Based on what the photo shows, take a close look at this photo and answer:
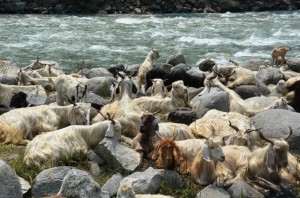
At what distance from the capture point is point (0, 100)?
40.1 ft

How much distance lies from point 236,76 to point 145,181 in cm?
833

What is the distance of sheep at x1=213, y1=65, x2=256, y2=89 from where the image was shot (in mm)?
14789

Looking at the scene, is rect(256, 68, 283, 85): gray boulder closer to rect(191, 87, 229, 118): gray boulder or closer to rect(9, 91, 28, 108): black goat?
rect(191, 87, 229, 118): gray boulder

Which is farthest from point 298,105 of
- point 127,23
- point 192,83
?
A: point 127,23

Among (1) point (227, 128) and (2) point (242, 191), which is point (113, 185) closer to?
(2) point (242, 191)

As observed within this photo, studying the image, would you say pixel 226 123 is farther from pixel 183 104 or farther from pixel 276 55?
pixel 276 55

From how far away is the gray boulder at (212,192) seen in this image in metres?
7.37

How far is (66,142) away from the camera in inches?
348

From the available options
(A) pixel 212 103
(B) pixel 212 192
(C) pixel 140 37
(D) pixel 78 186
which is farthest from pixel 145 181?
(C) pixel 140 37

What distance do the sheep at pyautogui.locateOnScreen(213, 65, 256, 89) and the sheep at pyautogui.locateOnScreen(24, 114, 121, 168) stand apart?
20.5 feet

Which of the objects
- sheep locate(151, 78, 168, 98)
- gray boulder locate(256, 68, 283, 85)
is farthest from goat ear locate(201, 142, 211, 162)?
gray boulder locate(256, 68, 283, 85)

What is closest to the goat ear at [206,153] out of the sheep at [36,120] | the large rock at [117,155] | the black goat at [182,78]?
the large rock at [117,155]

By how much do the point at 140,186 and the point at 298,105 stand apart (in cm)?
579

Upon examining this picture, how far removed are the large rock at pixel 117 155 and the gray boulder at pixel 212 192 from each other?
3.77ft
